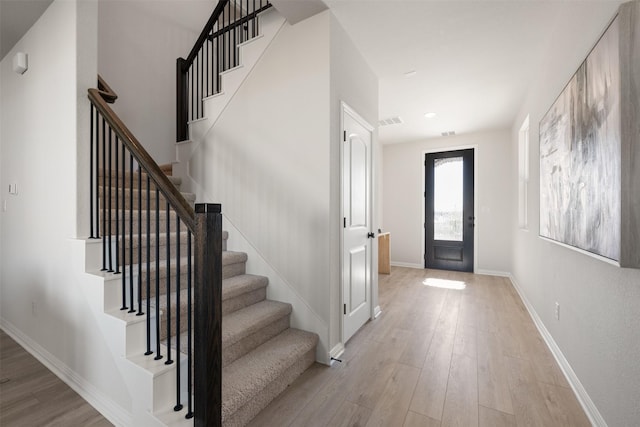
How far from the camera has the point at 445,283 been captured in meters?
4.82

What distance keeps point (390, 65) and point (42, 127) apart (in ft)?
10.2

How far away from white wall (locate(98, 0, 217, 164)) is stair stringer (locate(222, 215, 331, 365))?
2097mm

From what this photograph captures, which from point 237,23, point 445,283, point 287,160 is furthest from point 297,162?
point 445,283

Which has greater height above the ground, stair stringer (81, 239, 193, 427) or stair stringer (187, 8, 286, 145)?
stair stringer (187, 8, 286, 145)

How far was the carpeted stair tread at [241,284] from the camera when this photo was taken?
7.32 feet

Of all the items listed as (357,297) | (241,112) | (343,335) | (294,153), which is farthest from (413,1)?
(343,335)

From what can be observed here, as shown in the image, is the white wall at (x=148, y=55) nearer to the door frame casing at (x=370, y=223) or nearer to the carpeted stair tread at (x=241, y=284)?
the carpeted stair tread at (x=241, y=284)

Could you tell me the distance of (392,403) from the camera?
182 centimetres

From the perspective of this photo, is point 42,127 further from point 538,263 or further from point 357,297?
point 538,263

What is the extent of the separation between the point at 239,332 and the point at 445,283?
3895mm

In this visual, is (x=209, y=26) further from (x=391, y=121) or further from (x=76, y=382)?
(x=76, y=382)

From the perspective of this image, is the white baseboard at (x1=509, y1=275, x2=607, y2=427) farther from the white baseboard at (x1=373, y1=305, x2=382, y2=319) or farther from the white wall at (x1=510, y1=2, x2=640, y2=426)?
the white baseboard at (x1=373, y1=305, x2=382, y2=319)

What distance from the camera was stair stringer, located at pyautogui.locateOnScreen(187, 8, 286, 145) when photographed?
2602 mm

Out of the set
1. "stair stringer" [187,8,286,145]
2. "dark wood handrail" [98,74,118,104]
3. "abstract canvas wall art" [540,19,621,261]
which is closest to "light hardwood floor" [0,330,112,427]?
"dark wood handrail" [98,74,118,104]
